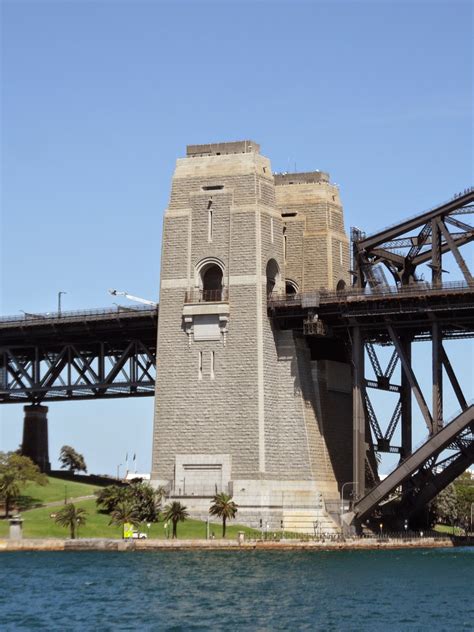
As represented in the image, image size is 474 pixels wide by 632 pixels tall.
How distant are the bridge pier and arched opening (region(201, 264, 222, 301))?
119ft

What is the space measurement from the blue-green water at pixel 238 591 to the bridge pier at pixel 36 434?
44.2m

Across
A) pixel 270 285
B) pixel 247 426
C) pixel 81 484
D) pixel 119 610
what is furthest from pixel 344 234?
pixel 119 610

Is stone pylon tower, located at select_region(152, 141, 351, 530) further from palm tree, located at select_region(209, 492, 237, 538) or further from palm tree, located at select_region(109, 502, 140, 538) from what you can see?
palm tree, located at select_region(109, 502, 140, 538)

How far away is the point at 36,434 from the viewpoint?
174m

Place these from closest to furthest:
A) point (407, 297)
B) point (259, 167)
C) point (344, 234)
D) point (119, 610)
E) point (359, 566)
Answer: point (119, 610), point (359, 566), point (407, 297), point (259, 167), point (344, 234)

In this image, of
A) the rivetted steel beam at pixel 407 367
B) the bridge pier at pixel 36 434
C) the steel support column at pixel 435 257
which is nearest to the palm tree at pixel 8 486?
the bridge pier at pixel 36 434

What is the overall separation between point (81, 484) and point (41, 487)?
24.4ft

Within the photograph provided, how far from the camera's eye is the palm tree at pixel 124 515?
133750 mm

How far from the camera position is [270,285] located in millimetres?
145625

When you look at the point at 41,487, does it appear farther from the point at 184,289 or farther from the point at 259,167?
the point at 259,167

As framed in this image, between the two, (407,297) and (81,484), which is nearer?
(407,297)

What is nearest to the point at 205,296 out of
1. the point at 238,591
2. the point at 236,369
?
the point at 236,369

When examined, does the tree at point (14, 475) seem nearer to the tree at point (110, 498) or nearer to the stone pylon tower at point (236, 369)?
the tree at point (110, 498)

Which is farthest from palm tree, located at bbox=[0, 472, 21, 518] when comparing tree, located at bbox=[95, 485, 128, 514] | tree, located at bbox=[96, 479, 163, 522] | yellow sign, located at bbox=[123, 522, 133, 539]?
yellow sign, located at bbox=[123, 522, 133, 539]
